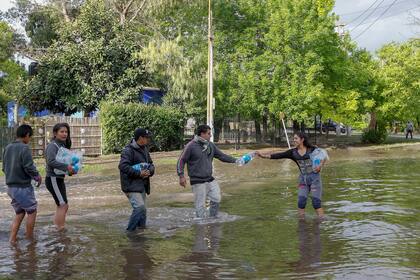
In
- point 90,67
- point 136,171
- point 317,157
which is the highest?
point 90,67

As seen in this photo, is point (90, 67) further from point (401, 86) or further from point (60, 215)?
point (401, 86)

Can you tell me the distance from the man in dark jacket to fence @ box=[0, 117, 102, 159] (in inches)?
690

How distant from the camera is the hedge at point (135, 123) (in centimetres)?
2780

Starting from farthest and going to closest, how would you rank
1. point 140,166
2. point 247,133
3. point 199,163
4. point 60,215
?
point 247,133 → point 199,163 → point 60,215 → point 140,166

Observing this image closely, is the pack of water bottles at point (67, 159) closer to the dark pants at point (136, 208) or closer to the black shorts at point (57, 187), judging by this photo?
the black shorts at point (57, 187)

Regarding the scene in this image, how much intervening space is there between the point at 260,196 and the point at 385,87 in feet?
107

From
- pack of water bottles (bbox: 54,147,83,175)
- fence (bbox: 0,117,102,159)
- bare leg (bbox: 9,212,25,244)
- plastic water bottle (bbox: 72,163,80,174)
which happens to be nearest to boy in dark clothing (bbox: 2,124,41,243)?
bare leg (bbox: 9,212,25,244)

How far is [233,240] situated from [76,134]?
20078 millimetres

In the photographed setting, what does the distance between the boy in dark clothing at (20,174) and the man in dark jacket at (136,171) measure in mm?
1328

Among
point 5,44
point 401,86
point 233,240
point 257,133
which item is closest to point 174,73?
point 257,133

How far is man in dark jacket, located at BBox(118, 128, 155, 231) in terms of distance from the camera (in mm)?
9008

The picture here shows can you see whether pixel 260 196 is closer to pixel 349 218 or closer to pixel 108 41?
pixel 349 218

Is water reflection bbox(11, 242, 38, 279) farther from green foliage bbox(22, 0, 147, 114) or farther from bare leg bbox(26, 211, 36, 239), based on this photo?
green foliage bbox(22, 0, 147, 114)

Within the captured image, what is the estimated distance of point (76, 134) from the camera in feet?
90.2
